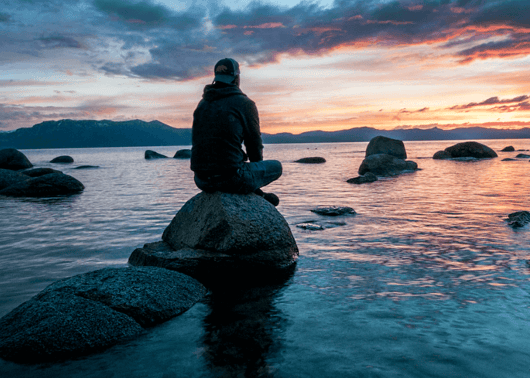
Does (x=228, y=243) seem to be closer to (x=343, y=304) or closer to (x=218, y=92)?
(x=343, y=304)

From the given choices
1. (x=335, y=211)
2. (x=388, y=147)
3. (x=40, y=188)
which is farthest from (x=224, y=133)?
(x=388, y=147)

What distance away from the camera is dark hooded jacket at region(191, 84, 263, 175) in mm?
5922

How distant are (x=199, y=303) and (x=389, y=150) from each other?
3256 cm

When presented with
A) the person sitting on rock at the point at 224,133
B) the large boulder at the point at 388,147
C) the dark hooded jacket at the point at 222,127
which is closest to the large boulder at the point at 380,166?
the large boulder at the point at 388,147

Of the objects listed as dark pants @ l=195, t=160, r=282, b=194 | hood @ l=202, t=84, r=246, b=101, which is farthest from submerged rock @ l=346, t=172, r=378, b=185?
hood @ l=202, t=84, r=246, b=101

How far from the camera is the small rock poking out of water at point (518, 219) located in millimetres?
8539

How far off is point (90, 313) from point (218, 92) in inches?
148

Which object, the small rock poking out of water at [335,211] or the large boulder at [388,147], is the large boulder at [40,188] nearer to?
the small rock poking out of water at [335,211]

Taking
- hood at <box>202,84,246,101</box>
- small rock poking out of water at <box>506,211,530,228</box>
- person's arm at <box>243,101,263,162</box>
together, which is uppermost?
hood at <box>202,84,246,101</box>

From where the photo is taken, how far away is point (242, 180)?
20.1ft

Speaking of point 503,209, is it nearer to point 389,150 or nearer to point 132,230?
point 132,230

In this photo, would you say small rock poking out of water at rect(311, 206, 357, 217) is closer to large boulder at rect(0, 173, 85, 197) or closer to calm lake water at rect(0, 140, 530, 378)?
calm lake water at rect(0, 140, 530, 378)

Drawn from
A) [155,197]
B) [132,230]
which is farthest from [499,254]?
[155,197]

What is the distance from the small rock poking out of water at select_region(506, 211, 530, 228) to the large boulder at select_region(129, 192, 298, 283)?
585 centimetres
